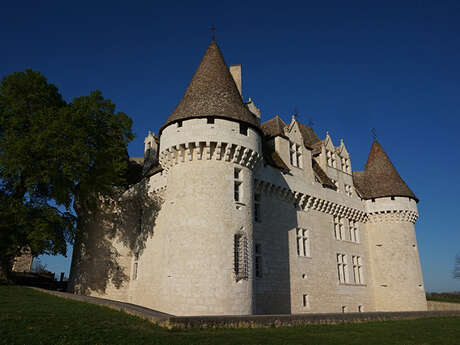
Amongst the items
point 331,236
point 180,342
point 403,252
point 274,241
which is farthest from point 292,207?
point 180,342

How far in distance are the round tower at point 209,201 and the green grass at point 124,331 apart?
10.8 ft

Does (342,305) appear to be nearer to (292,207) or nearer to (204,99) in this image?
(292,207)

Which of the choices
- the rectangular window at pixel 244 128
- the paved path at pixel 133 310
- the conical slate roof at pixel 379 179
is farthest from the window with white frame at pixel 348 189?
the paved path at pixel 133 310

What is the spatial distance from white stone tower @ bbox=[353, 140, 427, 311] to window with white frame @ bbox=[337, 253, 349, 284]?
3915mm

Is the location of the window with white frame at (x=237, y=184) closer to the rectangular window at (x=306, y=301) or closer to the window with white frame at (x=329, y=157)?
the rectangular window at (x=306, y=301)

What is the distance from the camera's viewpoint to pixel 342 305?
23.0 m

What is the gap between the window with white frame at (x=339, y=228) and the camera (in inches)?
987

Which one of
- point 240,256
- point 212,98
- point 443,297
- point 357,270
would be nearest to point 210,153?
point 212,98

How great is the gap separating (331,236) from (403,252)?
6442 millimetres

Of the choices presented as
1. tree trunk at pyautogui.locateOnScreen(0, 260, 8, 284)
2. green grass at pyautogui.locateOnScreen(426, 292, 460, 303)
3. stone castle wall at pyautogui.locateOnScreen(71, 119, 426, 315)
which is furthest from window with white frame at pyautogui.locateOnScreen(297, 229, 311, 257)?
green grass at pyautogui.locateOnScreen(426, 292, 460, 303)

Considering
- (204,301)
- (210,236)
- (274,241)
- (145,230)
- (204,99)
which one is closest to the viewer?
(204,301)

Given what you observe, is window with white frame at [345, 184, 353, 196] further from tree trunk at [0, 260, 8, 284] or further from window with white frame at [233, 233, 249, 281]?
tree trunk at [0, 260, 8, 284]

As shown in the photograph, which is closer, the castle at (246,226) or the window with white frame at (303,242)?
the castle at (246,226)

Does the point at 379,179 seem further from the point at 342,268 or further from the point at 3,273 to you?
the point at 3,273
